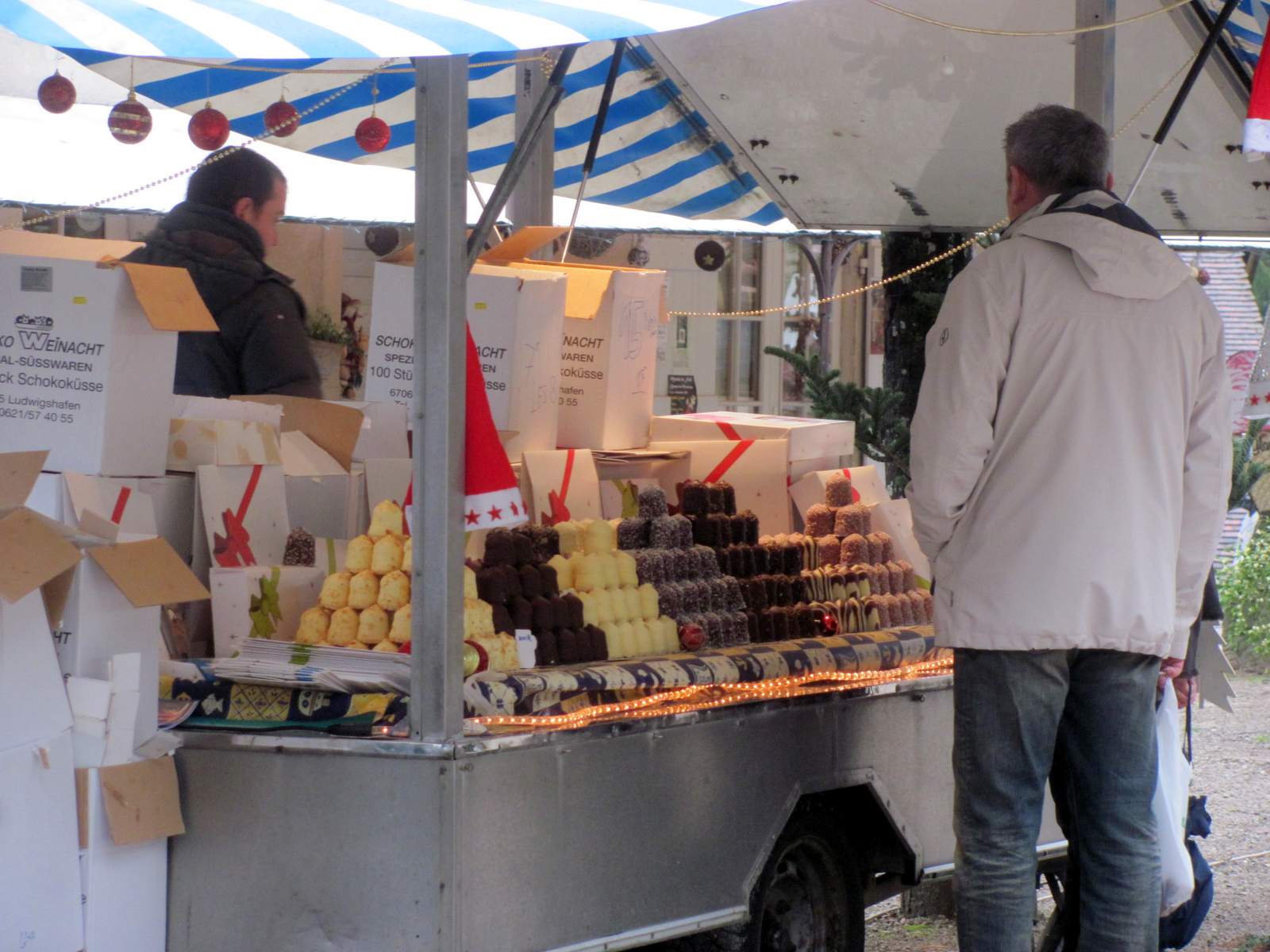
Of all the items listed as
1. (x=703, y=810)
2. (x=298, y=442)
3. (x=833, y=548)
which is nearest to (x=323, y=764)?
(x=703, y=810)

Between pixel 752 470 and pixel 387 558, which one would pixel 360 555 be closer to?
pixel 387 558

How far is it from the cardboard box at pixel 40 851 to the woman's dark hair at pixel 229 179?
205cm

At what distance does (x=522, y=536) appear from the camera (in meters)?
3.73

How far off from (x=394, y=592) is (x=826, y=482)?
1.86 m

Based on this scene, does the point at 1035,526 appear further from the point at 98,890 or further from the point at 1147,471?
the point at 98,890

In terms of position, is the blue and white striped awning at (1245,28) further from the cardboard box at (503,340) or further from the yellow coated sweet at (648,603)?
the yellow coated sweet at (648,603)

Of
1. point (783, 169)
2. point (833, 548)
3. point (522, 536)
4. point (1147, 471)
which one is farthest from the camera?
point (783, 169)

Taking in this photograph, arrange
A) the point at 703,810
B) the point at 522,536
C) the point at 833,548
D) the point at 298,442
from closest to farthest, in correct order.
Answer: the point at 703,810 → the point at 522,536 → the point at 298,442 → the point at 833,548

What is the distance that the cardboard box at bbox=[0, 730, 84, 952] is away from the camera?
284 cm

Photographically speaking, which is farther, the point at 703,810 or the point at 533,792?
the point at 703,810

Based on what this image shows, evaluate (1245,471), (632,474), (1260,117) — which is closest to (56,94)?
(632,474)

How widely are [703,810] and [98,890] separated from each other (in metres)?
1.26

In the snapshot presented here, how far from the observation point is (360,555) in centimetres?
342

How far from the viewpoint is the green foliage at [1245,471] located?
27.2 ft
